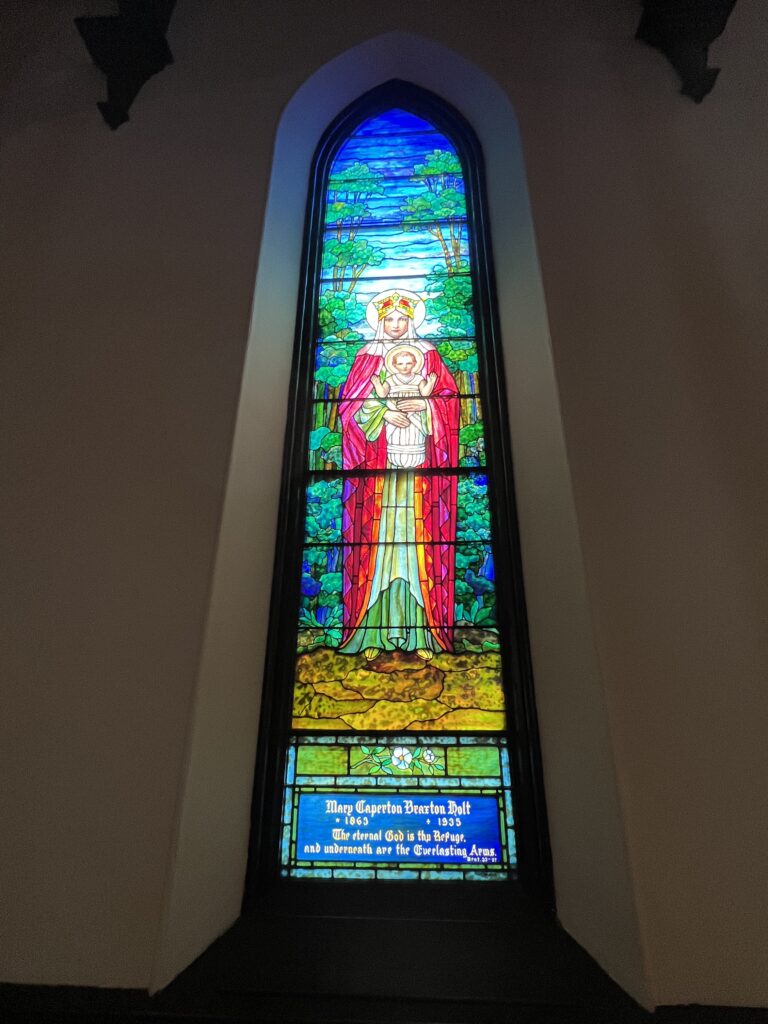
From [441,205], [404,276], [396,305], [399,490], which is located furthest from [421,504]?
[441,205]

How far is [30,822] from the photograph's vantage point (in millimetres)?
1645

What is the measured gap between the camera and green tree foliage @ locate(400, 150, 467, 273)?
309cm

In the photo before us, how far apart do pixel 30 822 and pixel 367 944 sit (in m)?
0.96

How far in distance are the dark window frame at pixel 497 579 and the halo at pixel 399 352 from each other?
0.26m

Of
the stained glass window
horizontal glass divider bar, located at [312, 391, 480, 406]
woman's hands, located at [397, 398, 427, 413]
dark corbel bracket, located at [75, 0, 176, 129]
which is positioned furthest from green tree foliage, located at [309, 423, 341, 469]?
dark corbel bracket, located at [75, 0, 176, 129]

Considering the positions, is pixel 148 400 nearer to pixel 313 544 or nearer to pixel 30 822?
pixel 313 544

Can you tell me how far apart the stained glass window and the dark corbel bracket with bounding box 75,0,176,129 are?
3.62 ft

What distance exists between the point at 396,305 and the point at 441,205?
0.73 meters

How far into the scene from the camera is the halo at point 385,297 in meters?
2.88

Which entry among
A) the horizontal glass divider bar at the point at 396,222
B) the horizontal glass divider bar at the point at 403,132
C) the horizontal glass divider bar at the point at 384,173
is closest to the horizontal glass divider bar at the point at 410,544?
the horizontal glass divider bar at the point at 396,222

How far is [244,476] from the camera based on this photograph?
2.21m

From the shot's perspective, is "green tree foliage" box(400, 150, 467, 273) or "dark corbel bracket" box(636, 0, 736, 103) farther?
"green tree foliage" box(400, 150, 467, 273)

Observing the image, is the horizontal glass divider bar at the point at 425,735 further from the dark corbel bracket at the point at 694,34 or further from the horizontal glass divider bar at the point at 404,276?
the dark corbel bracket at the point at 694,34

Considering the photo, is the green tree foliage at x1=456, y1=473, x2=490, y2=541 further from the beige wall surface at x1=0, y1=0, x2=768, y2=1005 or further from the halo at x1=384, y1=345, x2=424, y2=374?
the halo at x1=384, y1=345, x2=424, y2=374
